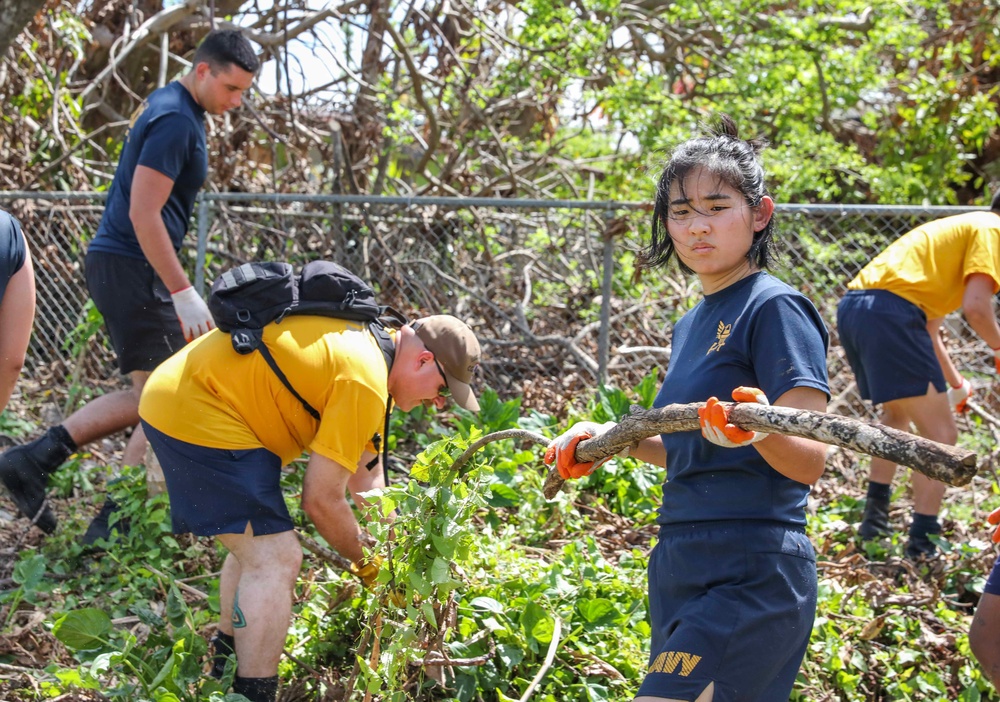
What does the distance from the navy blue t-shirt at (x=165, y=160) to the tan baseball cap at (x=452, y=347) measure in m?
1.70

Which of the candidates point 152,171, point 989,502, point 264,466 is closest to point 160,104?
point 152,171

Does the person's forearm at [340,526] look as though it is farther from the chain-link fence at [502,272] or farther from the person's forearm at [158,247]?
the chain-link fence at [502,272]

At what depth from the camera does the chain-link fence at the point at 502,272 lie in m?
5.30

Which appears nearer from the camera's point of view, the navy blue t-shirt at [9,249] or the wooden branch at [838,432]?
the wooden branch at [838,432]

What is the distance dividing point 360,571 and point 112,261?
2059mm

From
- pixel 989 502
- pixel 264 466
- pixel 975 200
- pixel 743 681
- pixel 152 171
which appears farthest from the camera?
pixel 975 200

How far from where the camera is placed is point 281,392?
2.66 metres

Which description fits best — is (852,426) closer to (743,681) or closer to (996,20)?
(743,681)

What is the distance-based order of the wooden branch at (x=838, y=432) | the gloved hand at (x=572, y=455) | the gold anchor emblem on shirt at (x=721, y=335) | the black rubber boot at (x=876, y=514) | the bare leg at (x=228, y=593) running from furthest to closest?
the black rubber boot at (x=876, y=514) → the bare leg at (x=228, y=593) → the gloved hand at (x=572, y=455) → the gold anchor emblem on shirt at (x=721, y=335) → the wooden branch at (x=838, y=432)

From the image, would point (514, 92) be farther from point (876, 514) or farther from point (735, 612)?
point (735, 612)

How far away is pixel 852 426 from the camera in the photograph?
144 cm

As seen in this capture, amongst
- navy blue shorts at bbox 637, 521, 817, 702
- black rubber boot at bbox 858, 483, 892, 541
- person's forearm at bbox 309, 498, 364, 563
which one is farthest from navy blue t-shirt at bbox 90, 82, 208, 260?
black rubber boot at bbox 858, 483, 892, 541

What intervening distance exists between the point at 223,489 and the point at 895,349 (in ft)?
9.39

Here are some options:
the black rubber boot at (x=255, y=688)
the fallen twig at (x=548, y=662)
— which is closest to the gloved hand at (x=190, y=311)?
the black rubber boot at (x=255, y=688)
